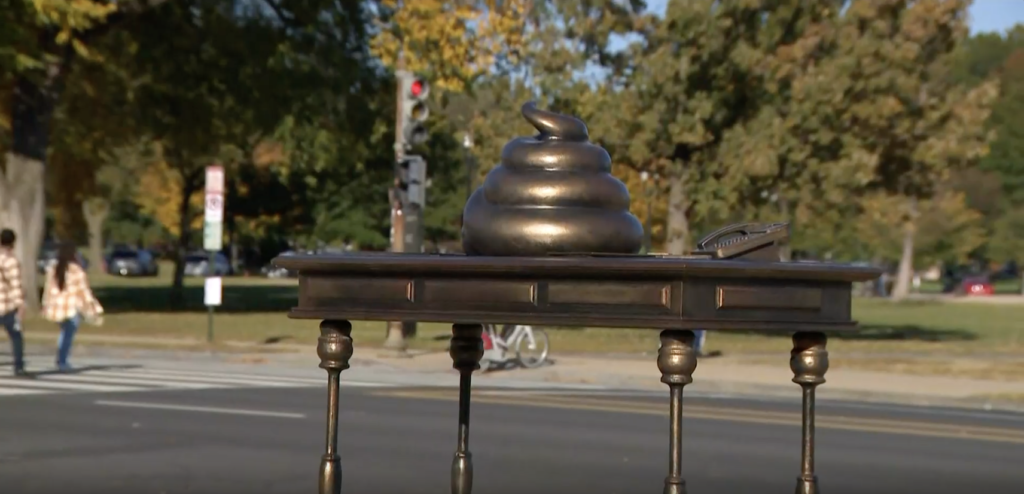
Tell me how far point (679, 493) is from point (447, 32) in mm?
28606

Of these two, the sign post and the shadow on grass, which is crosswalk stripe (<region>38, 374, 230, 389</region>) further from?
the shadow on grass

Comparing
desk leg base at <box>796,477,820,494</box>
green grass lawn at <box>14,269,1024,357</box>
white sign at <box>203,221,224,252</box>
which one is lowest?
desk leg base at <box>796,477,820,494</box>

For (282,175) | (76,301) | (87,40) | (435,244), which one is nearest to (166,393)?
(76,301)

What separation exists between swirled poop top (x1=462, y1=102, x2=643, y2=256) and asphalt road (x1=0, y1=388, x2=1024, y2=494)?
185 inches

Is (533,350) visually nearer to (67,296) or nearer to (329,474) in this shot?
(67,296)

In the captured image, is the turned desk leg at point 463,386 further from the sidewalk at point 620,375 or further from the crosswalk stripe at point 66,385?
the sidewalk at point 620,375

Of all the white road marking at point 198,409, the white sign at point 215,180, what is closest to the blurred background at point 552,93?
the white sign at point 215,180

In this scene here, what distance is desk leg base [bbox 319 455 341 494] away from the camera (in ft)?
17.1

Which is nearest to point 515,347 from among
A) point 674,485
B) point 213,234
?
point 213,234

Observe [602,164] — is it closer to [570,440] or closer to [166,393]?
[570,440]

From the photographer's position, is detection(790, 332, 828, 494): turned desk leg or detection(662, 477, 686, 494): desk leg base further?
detection(790, 332, 828, 494): turned desk leg

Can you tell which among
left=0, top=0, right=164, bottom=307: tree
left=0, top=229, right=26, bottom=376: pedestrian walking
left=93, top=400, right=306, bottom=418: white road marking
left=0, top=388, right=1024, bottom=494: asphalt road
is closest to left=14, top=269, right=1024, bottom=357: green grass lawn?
left=0, top=0, right=164, bottom=307: tree

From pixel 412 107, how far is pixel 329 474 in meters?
18.8

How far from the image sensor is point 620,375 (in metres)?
20.9
